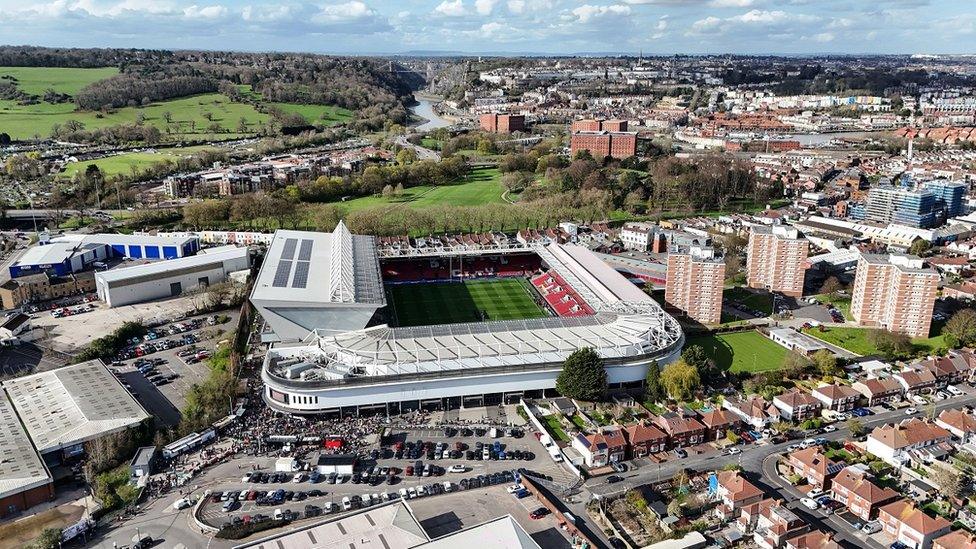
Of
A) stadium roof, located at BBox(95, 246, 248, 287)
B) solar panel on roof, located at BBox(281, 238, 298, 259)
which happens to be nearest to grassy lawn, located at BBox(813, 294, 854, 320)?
solar panel on roof, located at BBox(281, 238, 298, 259)

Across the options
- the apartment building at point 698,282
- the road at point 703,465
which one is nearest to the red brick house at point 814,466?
the road at point 703,465

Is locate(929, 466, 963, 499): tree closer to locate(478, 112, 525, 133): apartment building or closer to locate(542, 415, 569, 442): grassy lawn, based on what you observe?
locate(542, 415, 569, 442): grassy lawn

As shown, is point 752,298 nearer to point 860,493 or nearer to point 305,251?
point 860,493

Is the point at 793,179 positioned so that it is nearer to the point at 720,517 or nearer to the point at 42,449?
the point at 720,517

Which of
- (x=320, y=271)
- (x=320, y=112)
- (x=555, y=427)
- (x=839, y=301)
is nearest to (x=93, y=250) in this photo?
(x=320, y=271)

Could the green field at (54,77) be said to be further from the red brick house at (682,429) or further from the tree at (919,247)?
the red brick house at (682,429)

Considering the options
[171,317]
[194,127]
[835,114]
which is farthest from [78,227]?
[835,114]
